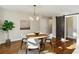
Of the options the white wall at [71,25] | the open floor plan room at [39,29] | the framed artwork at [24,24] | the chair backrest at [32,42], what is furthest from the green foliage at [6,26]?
the white wall at [71,25]

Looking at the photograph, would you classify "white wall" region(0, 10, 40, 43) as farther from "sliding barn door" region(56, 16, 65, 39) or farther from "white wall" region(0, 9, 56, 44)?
"sliding barn door" region(56, 16, 65, 39)

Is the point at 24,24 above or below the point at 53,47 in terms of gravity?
above

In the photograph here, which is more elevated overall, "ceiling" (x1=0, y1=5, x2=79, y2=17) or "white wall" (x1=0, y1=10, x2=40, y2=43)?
"ceiling" (x1=0, y1=5, x2=79, y2=17)

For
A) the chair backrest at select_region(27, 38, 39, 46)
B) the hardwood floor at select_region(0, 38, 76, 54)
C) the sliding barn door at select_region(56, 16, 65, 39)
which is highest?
the sliding barn door at select_region(56, 16, 65, 39)

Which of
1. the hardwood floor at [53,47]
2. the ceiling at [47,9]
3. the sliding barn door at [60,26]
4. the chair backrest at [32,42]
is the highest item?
the ceiling at [47,9]

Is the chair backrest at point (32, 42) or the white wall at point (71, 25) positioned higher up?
the white wall at point (71, 25)

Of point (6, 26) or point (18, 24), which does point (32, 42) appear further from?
point (6, 26)

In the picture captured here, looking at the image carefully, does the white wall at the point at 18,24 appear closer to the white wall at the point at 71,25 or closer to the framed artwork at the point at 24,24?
the framed artwork at the point at 24,24

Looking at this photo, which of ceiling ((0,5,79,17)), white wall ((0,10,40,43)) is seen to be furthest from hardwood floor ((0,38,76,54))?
ceiling ((0,5,79,17))

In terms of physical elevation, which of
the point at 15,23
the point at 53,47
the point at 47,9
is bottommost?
the point at 53,47

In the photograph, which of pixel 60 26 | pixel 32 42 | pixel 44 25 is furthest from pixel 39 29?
pixel 60 26
